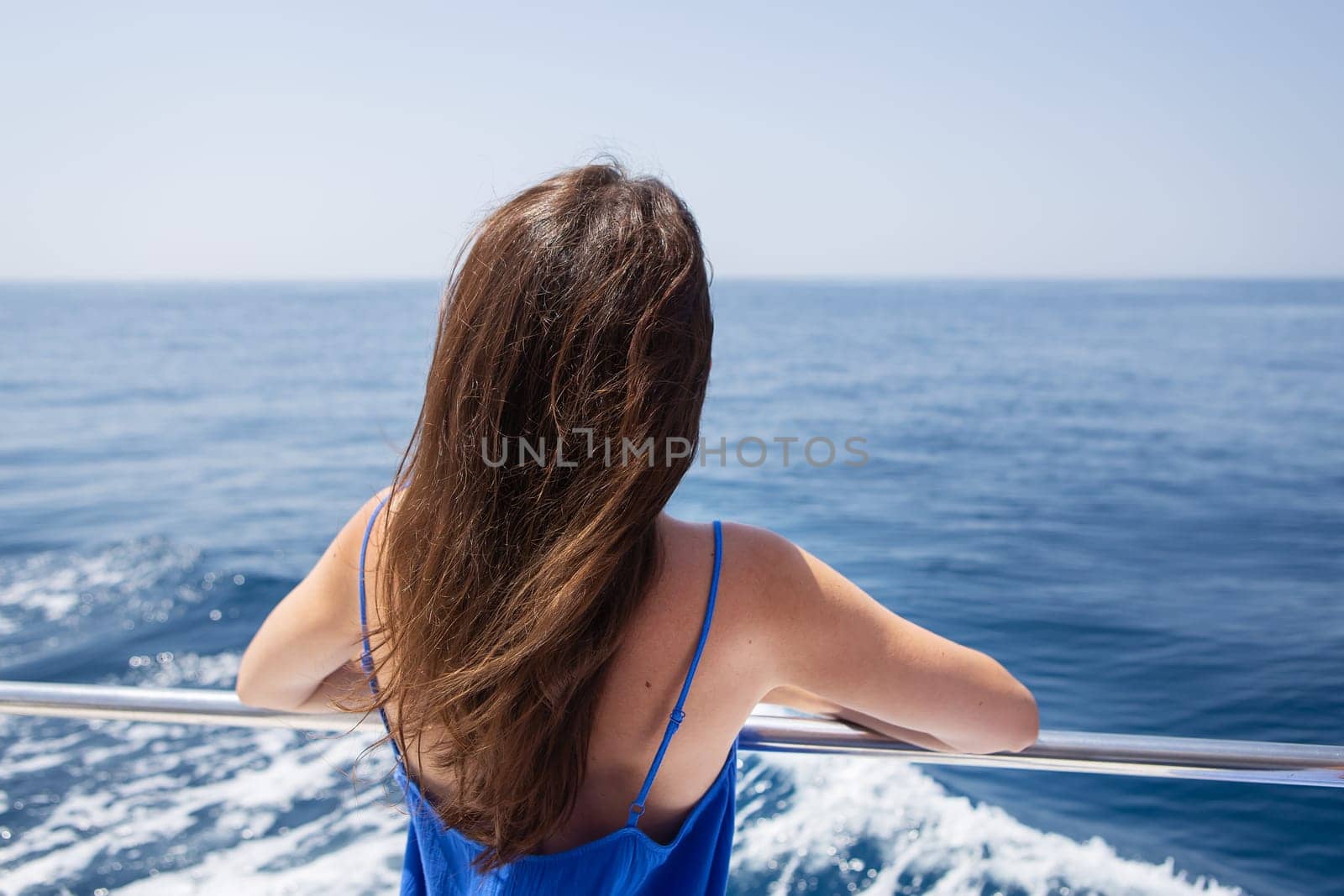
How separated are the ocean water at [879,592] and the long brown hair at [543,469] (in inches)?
9.8

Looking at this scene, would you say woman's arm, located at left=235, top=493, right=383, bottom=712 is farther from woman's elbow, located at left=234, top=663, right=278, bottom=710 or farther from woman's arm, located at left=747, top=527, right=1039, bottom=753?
woman's arm, located at left=747, top=527, right=1039, bottom=753

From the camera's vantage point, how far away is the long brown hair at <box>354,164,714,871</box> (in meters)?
0.64

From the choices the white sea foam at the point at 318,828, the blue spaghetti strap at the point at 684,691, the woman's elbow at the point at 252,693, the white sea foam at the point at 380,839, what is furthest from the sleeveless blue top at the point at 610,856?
the white sea foam at the point at 380,839

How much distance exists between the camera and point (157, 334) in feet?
67.3

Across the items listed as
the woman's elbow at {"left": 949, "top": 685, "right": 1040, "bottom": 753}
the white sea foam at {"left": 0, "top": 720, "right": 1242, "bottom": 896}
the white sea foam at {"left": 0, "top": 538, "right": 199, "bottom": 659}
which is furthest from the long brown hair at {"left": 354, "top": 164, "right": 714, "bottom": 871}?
the white sea foam at {"left": 0, "top": 538, "right": 199, "bottom": 659}

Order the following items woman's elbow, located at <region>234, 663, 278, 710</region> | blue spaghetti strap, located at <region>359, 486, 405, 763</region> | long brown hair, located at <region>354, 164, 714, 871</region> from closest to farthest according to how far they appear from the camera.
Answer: long brown hair, located at <region>354, 164, 714, 871</region>
blue spaghetti strap, located at <region>359, 486, 405, 763</region>
woman's elbow, located at <region>234, 663, 278, 710</region>

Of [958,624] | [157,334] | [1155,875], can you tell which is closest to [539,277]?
[1155,875]

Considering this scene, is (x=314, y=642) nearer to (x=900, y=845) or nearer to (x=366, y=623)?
(x=366, y=623)

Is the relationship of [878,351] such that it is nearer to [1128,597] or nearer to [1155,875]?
[1128,597]

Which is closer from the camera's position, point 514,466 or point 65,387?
point 514,466

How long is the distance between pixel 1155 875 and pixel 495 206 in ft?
7.52

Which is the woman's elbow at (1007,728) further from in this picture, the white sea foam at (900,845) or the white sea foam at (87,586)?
the white sea foam at (87,586)

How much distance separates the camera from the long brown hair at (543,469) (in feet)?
2.09

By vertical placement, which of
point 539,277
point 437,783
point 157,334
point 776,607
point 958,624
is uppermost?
point 539,277
